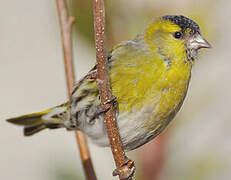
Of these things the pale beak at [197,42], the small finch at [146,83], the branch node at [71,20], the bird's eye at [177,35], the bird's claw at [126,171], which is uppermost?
the branch node at [71,20]

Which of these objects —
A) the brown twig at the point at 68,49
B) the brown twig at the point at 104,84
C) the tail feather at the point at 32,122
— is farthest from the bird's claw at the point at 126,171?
the tail feather at the point at 32,122

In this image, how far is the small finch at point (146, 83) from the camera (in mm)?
2195

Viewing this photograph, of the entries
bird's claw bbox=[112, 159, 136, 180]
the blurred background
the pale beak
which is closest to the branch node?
the blurred background

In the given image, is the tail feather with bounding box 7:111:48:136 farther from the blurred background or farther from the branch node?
the branch node

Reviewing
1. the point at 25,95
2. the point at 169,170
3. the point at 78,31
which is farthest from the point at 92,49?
the point at 25,95

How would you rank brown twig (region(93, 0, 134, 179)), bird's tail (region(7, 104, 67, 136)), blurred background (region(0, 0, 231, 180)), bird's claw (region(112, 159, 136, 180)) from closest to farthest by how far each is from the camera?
brown twig (region(93, 0, 134, 179)), bird's claw (region(112, 159, 136, 180)), blurred background (region(0, 0, 231, 180)), bird's tail (region(7, 104, 67, 136))

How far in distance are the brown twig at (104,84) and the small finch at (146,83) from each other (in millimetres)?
342

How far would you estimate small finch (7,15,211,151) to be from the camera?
86.4 inches

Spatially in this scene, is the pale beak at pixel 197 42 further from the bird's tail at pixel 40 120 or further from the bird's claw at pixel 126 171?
the bird's tail at pixel 40 120

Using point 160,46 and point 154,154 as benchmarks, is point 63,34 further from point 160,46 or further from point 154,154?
point 154,154

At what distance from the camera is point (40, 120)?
2.75 meters

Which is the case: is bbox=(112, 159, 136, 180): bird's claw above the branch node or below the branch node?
below

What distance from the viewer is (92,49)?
96.0 inches

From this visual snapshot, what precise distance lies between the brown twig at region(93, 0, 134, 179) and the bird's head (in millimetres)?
632
